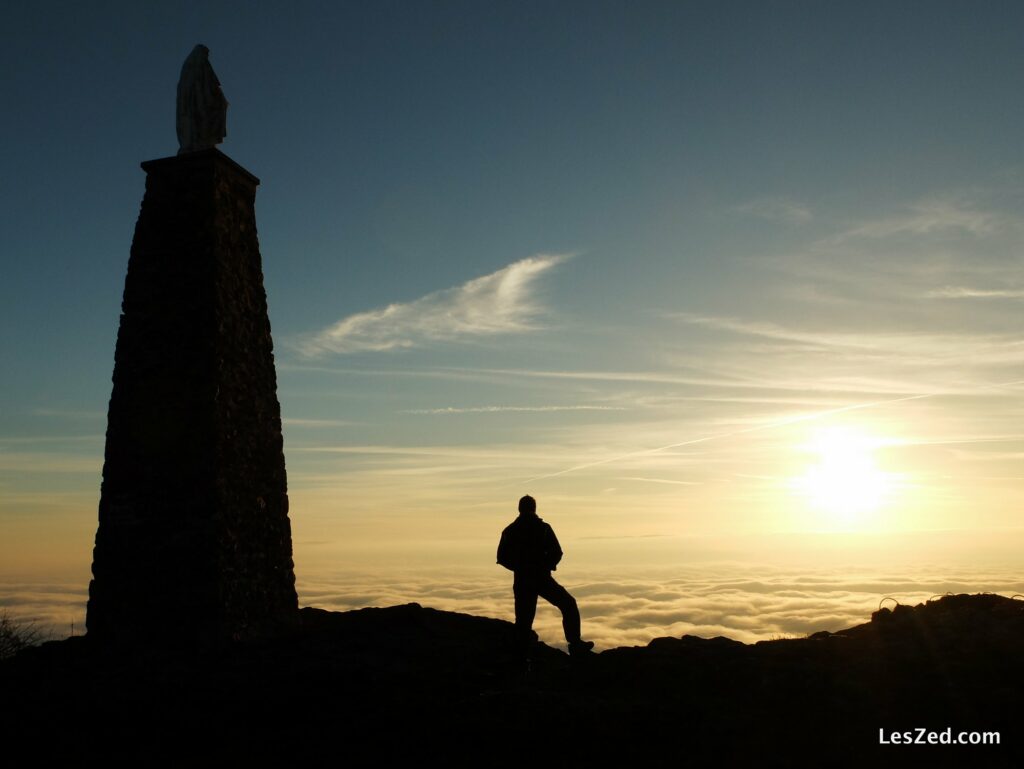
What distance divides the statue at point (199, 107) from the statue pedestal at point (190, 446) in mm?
426

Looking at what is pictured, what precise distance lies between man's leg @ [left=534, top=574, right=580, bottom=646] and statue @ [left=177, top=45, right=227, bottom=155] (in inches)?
340

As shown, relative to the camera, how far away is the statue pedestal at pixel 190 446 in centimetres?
1291

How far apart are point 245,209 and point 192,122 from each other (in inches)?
60.9

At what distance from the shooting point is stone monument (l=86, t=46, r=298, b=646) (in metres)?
12.9

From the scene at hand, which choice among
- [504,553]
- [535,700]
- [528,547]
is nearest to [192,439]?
[504,553]

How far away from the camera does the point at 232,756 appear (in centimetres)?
919

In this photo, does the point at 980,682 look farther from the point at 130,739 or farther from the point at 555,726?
the point at 130,739

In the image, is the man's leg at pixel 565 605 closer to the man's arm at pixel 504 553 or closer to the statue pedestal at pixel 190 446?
the man's arm at pixel 504 553

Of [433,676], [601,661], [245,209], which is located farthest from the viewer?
[245,209]

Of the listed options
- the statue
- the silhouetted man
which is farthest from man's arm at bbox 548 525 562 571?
the statue

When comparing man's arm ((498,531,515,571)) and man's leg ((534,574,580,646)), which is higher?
man's arm ((498,531,515,571))

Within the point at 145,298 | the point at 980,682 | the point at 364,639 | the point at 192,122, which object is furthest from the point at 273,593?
the point at 980,682

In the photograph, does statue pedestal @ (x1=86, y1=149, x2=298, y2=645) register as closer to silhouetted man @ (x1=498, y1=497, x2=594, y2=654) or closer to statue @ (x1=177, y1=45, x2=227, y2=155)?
statue @ (x1=177, y1=45, x2=227, y2=155)

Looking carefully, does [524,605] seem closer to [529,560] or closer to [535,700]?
[529,560]
